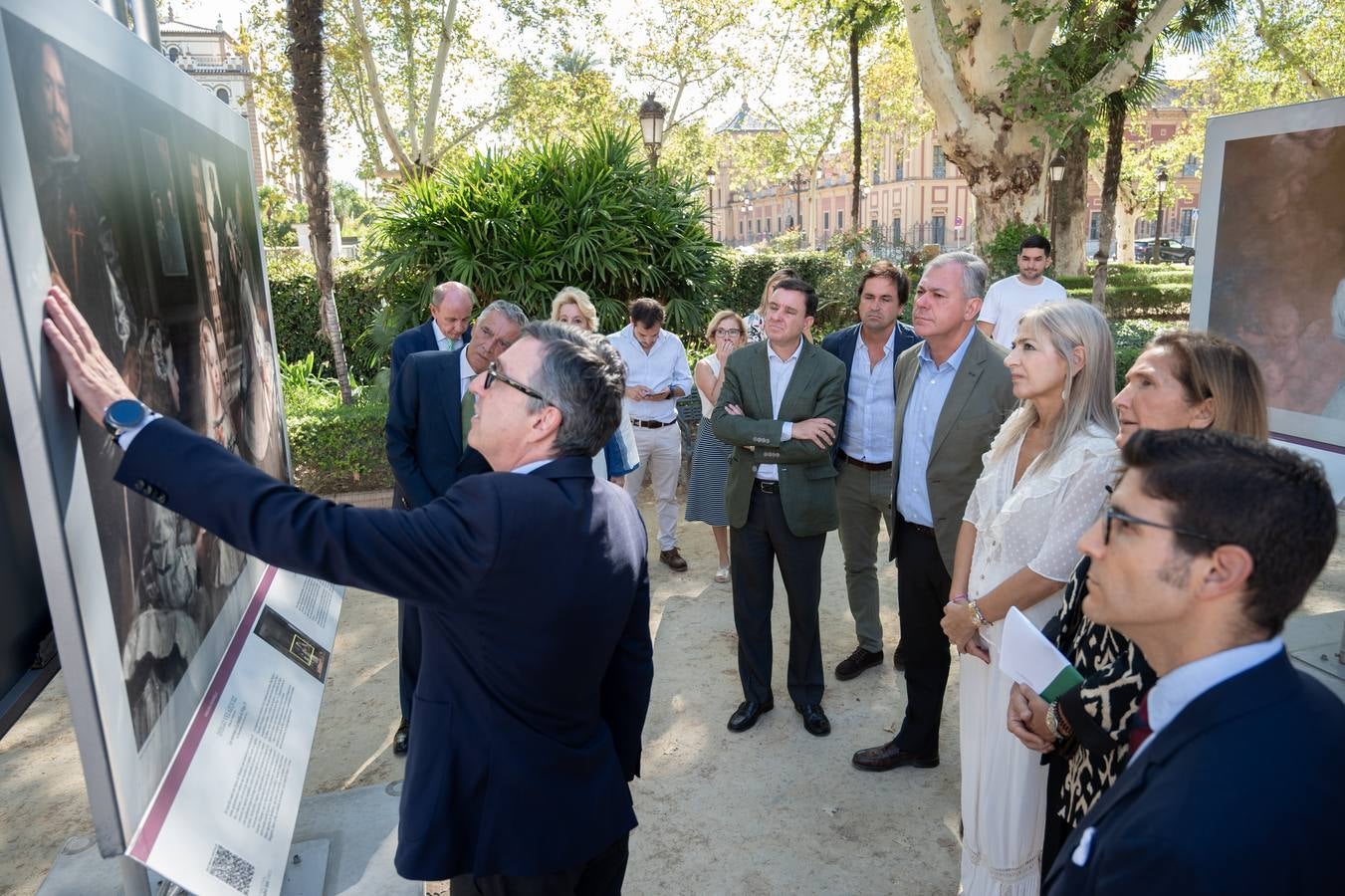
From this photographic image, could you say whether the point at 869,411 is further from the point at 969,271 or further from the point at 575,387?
the point at 575,387

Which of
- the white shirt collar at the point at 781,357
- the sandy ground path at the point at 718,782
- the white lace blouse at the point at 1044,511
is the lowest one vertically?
the sandy ground path at the point at 718,782

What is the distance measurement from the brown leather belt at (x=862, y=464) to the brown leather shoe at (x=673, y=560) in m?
2.15

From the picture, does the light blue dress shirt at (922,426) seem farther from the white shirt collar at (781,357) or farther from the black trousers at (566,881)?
the black trousers at (566,881)

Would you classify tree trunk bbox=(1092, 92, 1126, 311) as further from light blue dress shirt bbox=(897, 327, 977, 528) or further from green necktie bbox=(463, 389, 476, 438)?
green necktie bbox=(463, 389, 476, 438)

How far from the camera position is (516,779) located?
6.13 feet

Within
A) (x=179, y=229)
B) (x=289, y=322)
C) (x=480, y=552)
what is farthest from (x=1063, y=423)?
(x=289, y=322)

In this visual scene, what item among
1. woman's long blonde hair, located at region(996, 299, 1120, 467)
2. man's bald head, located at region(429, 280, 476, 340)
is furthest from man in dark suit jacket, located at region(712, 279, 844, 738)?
man's bald head, located at region(429, 280, 476, 340)

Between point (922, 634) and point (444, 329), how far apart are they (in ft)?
9.34

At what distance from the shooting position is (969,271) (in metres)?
3.60

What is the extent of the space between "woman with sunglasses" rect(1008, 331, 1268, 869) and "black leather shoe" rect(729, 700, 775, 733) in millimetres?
1795

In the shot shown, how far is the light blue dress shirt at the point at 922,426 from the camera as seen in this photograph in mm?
3654

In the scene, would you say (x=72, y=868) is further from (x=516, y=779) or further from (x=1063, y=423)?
(x=1063, y=423)

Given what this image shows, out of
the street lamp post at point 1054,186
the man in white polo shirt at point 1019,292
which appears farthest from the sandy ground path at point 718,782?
the street lamp post at point 1054,186

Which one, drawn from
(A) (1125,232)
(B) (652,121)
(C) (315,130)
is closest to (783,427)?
(C) (315,130)
